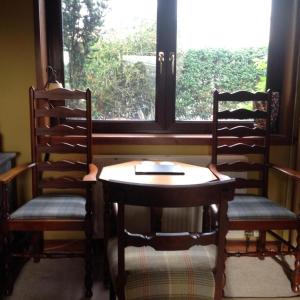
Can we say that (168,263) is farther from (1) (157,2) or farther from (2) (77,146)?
(1) (157,2)

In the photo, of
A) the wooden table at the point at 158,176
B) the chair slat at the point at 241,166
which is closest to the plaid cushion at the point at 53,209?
the wooden table at the point at 158,176

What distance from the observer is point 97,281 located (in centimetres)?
208

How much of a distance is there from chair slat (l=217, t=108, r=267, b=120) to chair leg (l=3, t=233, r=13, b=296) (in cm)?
142

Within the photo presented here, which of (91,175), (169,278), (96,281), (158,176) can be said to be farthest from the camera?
(96,281)

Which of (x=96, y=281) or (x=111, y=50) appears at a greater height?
(x=111, y=50)

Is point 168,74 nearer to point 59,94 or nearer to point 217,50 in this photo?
point 217,50

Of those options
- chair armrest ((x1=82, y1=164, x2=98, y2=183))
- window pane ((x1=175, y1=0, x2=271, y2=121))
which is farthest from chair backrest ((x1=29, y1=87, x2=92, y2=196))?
window pane ((x1=175, y1=0, x2=271, y2=121))

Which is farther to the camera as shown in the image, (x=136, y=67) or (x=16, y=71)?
(x=136, y=67)

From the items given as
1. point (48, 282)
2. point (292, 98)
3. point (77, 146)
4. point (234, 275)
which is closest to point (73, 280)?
point (48, 282)

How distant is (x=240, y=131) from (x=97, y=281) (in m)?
1.27

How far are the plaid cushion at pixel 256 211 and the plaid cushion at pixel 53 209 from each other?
83cm

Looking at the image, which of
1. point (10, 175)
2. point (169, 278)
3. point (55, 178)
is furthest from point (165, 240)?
point (55, 178)

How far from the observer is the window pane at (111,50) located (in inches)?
94.2

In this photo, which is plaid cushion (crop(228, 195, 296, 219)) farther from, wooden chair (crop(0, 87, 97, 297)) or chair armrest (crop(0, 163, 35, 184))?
chair armrest (crop(0, 163, 35, 184))
